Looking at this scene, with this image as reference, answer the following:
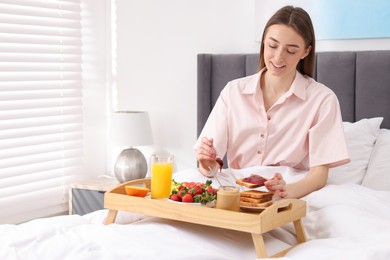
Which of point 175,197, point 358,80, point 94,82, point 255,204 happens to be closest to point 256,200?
point 255,204

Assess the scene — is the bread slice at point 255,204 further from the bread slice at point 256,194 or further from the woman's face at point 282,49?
the woman's face at point 282,49

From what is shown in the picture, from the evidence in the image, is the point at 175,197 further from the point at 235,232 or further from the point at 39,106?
the point at 39,106

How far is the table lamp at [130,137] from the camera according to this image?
381cm

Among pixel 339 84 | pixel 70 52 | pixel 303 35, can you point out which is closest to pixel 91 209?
pixel 70 52

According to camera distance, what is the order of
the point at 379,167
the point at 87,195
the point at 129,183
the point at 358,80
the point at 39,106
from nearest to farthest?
the point at 129,183
the point at 379,167
the point at 358,80
the point at 39,106
the point at 87,195

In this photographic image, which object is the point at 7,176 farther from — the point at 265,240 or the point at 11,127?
the point at 265,240

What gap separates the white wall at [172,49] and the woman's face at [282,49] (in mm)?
1149

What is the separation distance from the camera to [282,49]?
2.53m

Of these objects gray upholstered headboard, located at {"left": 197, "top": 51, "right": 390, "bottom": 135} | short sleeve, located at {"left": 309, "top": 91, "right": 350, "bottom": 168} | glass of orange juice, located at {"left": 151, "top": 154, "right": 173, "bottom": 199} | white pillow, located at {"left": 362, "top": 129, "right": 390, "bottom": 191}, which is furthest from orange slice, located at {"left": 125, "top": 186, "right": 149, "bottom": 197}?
gray upholstered headboard, located at {"left": 197, "top": 51, "right": 390, "bottom": 135}

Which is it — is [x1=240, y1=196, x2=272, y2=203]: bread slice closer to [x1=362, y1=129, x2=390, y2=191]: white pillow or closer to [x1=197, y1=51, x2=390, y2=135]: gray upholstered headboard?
[x1=362, y1=129, x2=390, y2=191]: white pillow

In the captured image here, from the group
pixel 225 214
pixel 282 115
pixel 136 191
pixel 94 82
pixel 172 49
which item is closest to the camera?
pixel 225 214

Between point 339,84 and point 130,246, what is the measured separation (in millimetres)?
1854

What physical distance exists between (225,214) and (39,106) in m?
2.20

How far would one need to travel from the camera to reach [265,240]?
6.44 feet
